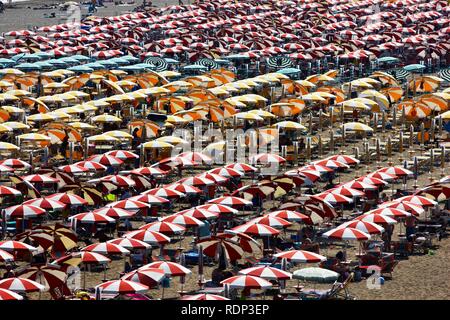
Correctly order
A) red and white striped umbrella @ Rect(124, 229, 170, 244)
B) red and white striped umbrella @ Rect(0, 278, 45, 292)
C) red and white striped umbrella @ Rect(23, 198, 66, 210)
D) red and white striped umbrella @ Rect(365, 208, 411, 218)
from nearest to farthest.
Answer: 1. red and white striped umbrella @ Rect(0, 278, 45, 292)
2. red and white striped umbrella @ Rect(124, 229, 170, 244)
3. red and white striped umbrella @ Rect(365, 208, 411, 218)
4. red and white striped umbrella @ Rect(23, 198, 66, 210)

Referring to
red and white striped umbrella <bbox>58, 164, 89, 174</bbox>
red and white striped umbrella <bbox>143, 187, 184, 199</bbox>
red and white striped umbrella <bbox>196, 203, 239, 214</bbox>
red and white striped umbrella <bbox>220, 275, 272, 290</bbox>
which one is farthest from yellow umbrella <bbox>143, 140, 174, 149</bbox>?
red and white striped umbrella <bbox>220, 275, 272, 290</bbox>

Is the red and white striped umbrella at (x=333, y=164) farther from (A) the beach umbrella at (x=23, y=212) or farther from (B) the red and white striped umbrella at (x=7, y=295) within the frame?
(B) the red and white striped umbrella at (x=7, y=295)

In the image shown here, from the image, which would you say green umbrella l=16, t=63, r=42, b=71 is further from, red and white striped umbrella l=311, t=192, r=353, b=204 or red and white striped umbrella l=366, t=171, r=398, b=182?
red and white striped umbrella l=311, t=192, r=353, b=204

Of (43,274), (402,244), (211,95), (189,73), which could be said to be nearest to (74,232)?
(43,274)

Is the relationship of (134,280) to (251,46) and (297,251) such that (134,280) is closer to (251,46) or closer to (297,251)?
(297,251)

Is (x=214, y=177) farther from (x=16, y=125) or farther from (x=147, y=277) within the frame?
(x=147, y=277)
